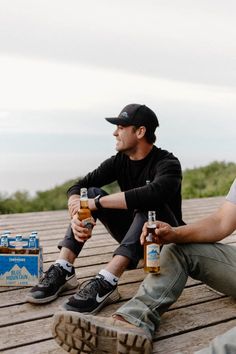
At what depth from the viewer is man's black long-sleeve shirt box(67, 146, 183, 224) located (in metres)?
2.95

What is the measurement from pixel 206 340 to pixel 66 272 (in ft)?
2.98

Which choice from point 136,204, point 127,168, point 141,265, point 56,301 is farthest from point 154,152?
point 56,301

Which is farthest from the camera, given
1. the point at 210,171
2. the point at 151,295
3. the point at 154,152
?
the point at 210,171

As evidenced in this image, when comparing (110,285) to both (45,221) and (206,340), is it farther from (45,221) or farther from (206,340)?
(45,221)

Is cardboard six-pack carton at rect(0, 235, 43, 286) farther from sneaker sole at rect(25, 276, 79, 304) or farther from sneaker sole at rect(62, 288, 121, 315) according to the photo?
sneaker sole at rect(62, 288, 121, 315)

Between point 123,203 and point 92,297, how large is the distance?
0.59 metres

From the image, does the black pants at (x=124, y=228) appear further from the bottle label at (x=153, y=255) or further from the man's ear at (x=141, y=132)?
the man's ear at (x=141, y=132)

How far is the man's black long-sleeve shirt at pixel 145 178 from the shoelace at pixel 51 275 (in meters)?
0.52

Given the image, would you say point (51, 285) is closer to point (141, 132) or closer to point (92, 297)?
point (92, 297)

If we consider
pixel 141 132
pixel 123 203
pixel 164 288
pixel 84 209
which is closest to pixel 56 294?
pixel 84 209

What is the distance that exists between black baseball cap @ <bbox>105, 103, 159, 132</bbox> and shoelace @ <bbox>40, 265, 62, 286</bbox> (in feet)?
3.02

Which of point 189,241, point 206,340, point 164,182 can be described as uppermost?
point 164,182

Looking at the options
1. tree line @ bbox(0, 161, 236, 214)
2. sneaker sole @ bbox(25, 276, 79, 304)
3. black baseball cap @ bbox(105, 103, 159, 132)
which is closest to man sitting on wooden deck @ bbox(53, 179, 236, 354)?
sneaker sole @ bbox(25, 276, 79, 304)

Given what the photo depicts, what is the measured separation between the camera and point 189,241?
2564 mm
